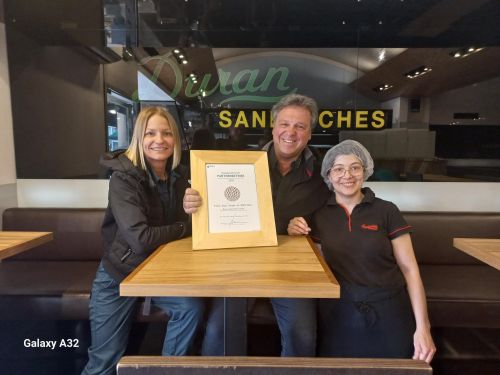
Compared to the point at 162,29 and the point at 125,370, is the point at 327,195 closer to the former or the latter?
the point at 125,370

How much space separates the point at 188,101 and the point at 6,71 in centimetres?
139

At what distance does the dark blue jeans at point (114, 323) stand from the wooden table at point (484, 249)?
4.29 ft

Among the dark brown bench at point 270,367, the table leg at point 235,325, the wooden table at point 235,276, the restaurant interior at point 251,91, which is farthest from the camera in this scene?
the restaurant interior at point 251,91

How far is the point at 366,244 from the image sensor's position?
59.5 inches

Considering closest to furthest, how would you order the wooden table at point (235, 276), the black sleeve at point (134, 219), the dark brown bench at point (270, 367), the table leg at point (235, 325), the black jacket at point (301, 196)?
1. the dark brown bench at point (270, 367)
2. the wooden table at point (235, 276)
3. the table leg at point (235, 325)
4. the black sleeve at point (134, 219)
5. the black jacket at point (301, 196)

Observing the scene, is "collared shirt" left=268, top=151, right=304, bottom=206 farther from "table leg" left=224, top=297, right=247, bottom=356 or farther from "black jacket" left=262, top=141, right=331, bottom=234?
"table leg" left=224, top=297, right=247, bottom=356

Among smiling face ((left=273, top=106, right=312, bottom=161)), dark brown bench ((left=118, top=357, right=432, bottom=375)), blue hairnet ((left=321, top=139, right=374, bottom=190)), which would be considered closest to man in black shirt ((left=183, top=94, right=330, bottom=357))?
smiling face ((left=273, top=106, right=312, bottom=161))

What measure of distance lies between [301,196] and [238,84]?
1.25 m

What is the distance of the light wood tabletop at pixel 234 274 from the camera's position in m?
1.07

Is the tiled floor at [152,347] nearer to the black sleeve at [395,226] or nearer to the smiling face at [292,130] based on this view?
the black sleeve at [395,226]

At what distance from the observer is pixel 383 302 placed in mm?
1503

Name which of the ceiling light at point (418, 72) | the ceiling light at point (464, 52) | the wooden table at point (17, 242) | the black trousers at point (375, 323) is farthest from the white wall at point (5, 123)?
the ceiling light at point (464, 52)

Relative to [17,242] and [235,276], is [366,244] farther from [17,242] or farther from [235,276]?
[17,242]

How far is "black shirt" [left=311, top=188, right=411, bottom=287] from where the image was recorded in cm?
152
